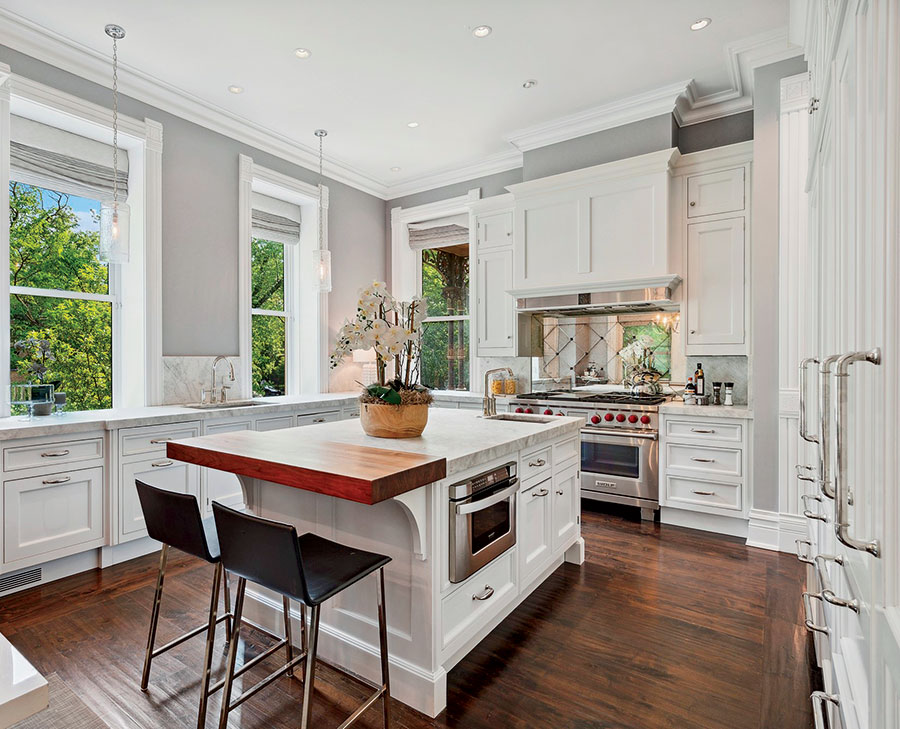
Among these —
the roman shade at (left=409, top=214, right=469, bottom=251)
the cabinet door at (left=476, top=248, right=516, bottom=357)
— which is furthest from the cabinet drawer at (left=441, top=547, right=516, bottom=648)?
the roman shade at (left=409, top=214, right=469, bottom=251)

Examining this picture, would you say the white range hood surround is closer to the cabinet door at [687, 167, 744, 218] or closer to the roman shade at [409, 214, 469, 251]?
the cabinet door at [687, 167, 744, 218]

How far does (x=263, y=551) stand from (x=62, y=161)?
3.54m

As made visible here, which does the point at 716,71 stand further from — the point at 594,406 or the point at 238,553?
the point at 238,553

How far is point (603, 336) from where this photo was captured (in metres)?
4.85

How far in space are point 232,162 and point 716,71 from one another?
3864 millimetres

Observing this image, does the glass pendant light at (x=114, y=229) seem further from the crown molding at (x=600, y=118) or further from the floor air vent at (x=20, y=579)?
the crown molding at (x=600, y=118)

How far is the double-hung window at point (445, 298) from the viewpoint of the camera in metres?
5.85

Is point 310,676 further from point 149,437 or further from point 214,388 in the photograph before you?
point 214,388

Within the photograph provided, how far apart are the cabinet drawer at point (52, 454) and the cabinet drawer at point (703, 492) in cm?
385

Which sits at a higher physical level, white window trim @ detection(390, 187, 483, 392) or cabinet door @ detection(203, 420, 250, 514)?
white window trim @ detection(390, 187, 483, 392)

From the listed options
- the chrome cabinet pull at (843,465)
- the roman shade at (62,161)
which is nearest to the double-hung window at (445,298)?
the roman shade at (62,161)

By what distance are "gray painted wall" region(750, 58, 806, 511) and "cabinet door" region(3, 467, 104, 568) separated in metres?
4.21

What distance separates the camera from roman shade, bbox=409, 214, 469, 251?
5.77 metres

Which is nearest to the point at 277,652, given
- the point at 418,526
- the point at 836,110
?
the point at 418,526
